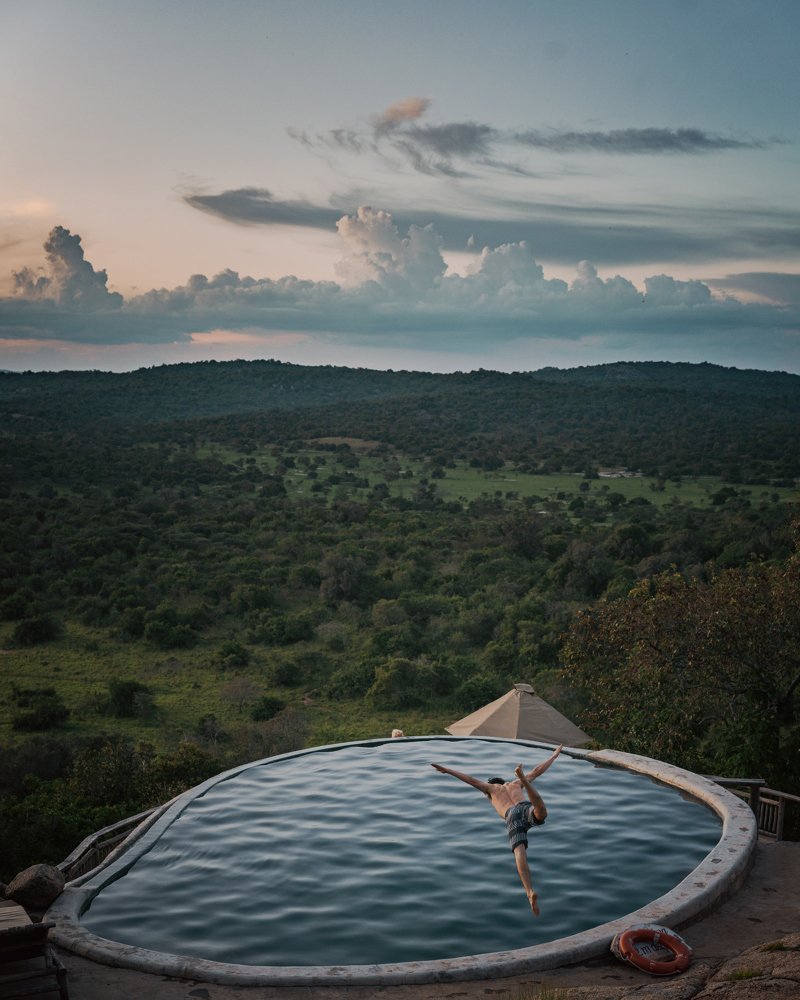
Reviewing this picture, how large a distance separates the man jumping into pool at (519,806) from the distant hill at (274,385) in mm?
120153

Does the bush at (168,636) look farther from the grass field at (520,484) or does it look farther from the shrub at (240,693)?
the grass field at (520,484)

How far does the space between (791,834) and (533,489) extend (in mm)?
63168

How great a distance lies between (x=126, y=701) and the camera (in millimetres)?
28953

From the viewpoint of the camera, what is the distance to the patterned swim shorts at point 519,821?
396 inches

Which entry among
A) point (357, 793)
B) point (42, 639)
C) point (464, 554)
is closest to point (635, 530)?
Result: point (464, 554)

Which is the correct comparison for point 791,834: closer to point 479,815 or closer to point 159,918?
point 479,815

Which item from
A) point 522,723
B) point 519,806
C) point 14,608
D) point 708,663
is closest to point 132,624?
point 14,608

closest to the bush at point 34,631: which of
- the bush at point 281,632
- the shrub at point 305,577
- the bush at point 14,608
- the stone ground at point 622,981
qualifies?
the bush at point 14,608

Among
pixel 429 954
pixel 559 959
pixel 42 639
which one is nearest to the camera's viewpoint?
pixel 559 959

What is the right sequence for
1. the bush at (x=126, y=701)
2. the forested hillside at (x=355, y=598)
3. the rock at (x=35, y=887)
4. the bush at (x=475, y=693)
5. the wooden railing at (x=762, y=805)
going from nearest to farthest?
the rock at (x=35, y=887), the wooden railing at (x=762, y=805), the forested hillside at (x=355, y=598), the bush at (x=126, y=701), the bush at (x=475, y=693)

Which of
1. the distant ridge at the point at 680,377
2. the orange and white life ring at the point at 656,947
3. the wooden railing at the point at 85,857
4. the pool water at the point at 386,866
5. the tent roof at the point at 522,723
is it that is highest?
the distant ridge at the point at 680,377

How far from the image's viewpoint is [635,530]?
4519 cm

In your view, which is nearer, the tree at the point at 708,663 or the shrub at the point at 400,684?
the tree at the point at 708,663

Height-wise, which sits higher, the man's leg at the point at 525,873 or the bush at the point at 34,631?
the man's leg at the point at 525,873
